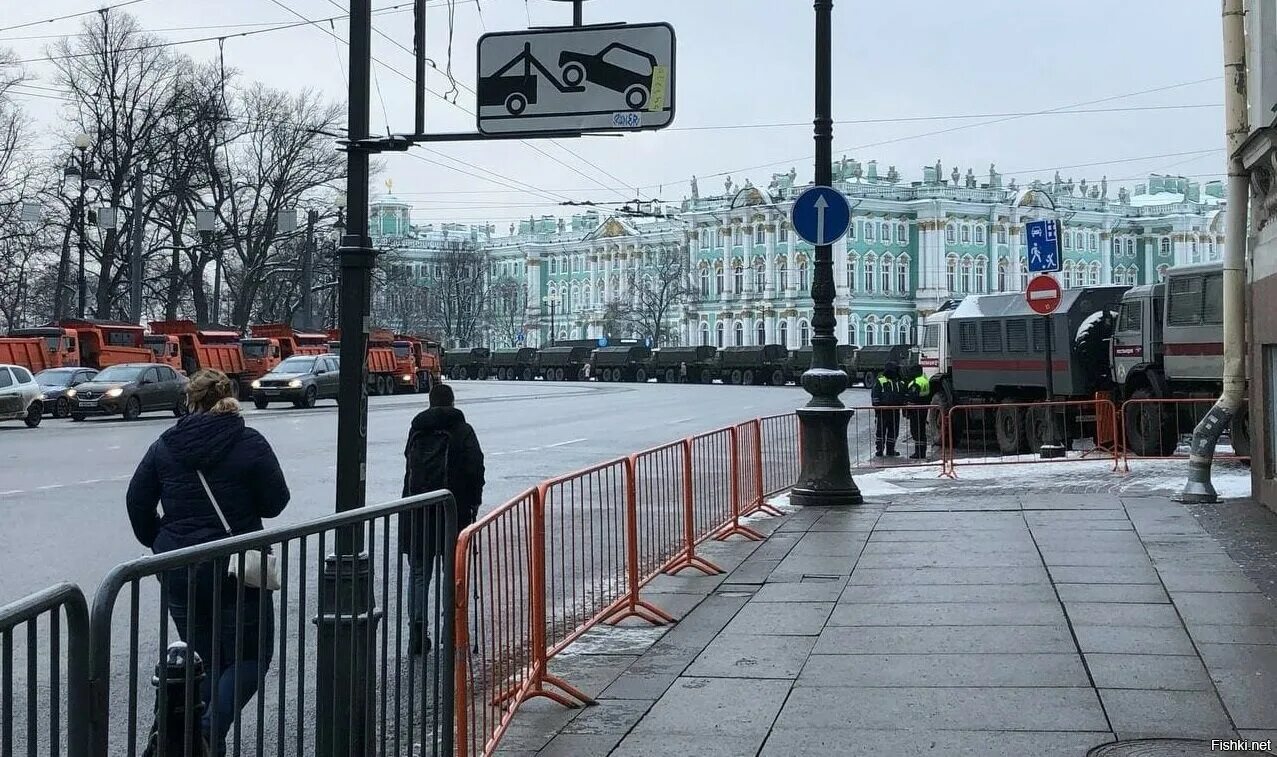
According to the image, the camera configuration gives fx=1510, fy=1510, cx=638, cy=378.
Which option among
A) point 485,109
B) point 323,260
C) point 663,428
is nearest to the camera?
point 485,109

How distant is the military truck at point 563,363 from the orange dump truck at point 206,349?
43.5 metres

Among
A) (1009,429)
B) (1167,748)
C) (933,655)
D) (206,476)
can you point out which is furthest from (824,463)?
(1009,429)

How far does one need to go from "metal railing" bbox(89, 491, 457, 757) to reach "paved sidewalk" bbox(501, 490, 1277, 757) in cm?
103

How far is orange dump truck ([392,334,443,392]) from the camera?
65.8 meters

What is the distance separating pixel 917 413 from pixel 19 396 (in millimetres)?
20750

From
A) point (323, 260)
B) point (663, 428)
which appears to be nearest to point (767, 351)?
point (323, 260)

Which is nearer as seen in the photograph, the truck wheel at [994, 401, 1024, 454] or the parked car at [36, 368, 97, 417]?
the truck wheel at [994, 401, 1024, 454]

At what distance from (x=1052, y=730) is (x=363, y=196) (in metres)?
3.76

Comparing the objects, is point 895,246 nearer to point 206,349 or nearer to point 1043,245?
point 206,349

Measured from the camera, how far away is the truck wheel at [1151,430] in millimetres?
23047

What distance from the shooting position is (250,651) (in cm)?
487

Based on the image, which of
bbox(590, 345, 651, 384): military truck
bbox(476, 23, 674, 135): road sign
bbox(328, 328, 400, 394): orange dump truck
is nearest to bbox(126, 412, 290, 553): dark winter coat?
bbox(476, 23, 674, 135): road sign

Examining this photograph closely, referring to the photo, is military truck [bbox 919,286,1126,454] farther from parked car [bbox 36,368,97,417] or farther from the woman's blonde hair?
parked car [bbox 36,368,97,417]

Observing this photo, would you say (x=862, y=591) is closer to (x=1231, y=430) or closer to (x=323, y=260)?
(x=1231, y=430)
